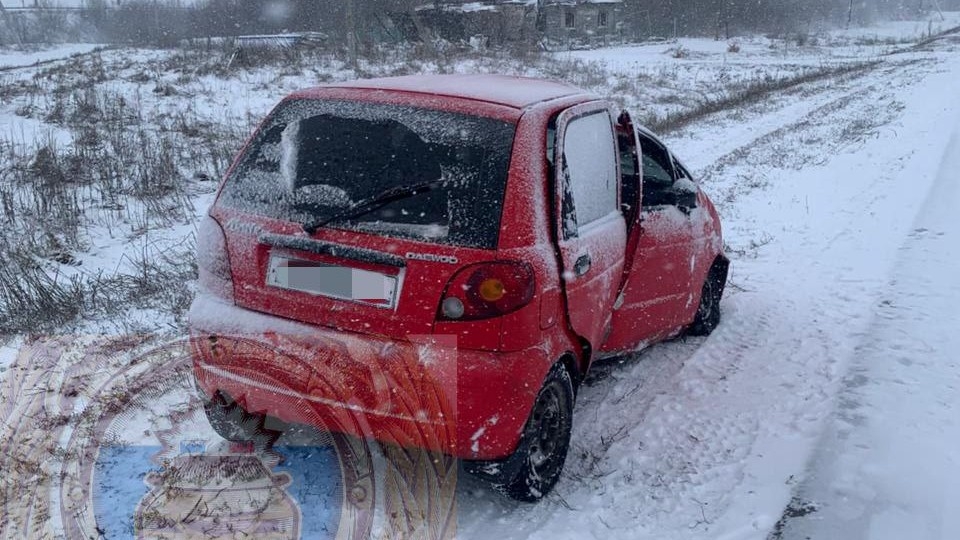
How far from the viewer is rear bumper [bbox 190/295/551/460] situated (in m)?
2.88

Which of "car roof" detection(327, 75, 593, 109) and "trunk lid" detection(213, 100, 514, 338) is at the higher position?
"car roof" detection(327, 75, 593, 109)

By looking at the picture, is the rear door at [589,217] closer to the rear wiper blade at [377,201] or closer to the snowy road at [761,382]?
the rear wiper blade at [377,201]

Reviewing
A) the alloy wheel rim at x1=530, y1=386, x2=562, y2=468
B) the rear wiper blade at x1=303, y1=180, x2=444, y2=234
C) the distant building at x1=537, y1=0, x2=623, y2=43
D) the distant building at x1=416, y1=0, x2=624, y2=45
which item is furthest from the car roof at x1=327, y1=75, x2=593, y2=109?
the distant building at x1=537, y1=0, x2=623, y2=43

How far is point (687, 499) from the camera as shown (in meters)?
3.43

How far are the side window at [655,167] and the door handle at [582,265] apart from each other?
1319 mm

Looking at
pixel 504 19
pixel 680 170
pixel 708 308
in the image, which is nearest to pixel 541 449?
pixel 680 170

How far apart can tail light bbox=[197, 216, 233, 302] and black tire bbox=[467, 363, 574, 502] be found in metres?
1.28

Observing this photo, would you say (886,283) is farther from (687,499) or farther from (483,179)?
(483,179)

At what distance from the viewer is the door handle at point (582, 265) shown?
3.28 m

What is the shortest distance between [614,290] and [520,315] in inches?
43.8

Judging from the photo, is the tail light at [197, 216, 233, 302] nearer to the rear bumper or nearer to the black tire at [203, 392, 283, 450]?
the rear bumper

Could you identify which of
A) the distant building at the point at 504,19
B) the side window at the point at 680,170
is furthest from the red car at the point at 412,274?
the distant building at the point at 504,19

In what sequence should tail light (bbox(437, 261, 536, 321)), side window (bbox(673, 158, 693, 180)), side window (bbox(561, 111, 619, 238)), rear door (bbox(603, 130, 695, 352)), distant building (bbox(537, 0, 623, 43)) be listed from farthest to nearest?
distant building (bbox(537, 0, 623, 43)) → side window (bbox(673, 158, 693, 180)) → rear door (bbox(603, 130, 695, 352)) → side window (bbox(561, 111, 619, 238)) → tail light (bbox(437, 261, 536, 321))

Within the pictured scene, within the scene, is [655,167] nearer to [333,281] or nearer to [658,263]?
[658,263]
